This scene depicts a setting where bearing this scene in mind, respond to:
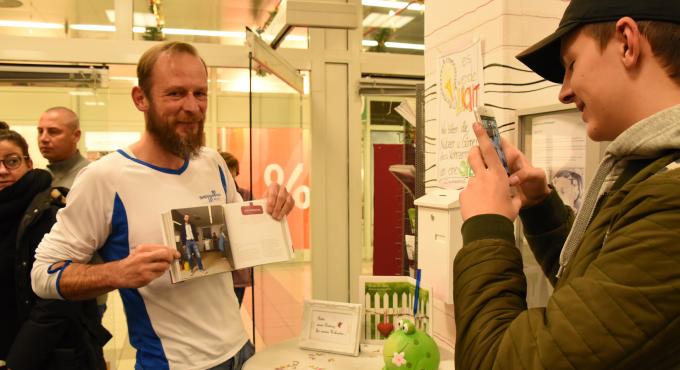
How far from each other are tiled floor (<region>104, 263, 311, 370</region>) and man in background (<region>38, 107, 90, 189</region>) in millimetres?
1387

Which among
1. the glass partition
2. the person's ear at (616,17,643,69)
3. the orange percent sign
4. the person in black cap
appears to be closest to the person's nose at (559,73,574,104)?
the person in black cap

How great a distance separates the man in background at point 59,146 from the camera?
3.38 meters

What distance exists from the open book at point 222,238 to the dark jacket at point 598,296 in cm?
92

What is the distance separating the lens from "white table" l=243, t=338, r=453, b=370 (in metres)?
Answer: 1.99

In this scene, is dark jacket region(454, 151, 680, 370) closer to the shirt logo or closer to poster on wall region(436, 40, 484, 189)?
the shirt logo

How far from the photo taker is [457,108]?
2.14 m

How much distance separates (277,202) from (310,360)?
720mm

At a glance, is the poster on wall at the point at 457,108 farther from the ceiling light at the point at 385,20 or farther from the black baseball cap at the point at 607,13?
the ceiling light at the point at 385,20

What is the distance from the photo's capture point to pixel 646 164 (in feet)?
2.65

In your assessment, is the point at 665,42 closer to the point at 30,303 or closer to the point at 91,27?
the point at 30,303

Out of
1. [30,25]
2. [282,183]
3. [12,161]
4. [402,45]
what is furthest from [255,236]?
[402,45]

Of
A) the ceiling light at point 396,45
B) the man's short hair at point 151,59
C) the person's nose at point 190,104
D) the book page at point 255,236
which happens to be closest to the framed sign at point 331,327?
the book page at point 255,236

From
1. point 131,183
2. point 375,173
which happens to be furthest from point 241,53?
point 131,183

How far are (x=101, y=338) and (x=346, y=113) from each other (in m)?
2.50
